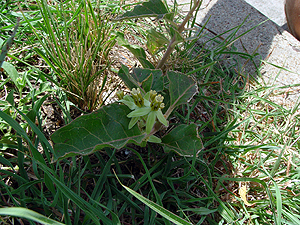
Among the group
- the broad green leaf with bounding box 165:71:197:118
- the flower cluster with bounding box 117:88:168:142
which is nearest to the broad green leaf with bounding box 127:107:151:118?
the flower cluster with bounding box 117:88:168:142

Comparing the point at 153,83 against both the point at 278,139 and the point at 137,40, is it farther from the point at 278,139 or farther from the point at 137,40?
the point at 278,139

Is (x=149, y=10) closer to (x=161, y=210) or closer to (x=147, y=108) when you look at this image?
(x=147, y=108)

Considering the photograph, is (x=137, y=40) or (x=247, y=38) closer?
(x=137, y=40)

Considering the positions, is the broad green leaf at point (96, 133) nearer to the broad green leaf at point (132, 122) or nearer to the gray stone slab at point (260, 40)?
the broad green leaf at point (132, 122)

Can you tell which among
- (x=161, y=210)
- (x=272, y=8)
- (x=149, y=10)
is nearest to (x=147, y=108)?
(x=161, y=210)

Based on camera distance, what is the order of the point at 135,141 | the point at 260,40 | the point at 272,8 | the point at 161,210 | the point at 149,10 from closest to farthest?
the point at 161,210, the point at 135,141, the point at 149,10, the point at 260,40, the point at 272,8

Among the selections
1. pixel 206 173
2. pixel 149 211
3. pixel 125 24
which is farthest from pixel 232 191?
pixel 125 24

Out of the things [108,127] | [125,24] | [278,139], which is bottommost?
[278,139]
